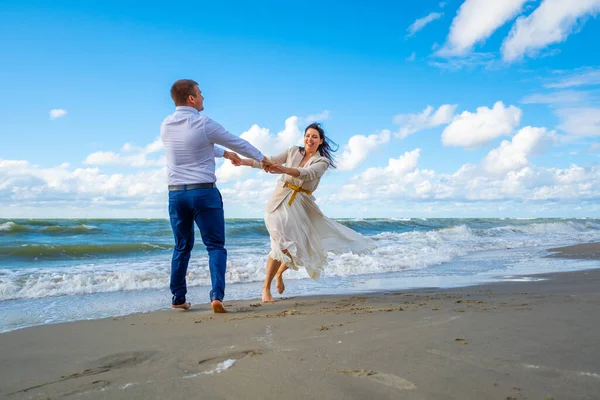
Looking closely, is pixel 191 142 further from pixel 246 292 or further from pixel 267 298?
pixel 246 292

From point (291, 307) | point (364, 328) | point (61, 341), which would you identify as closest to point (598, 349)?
point (364, 328)

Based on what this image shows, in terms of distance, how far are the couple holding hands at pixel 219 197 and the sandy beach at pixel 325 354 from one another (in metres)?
0.72

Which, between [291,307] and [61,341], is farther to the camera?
[291,307]

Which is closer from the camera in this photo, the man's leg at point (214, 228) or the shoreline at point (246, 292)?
the man's leg at point (214, 228)

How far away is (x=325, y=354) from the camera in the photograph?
2.48 metres

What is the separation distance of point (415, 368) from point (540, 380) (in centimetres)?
53

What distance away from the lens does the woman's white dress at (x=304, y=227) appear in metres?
5.21

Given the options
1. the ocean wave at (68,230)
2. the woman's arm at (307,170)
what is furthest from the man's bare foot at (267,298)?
the ocean wave at (68,230)

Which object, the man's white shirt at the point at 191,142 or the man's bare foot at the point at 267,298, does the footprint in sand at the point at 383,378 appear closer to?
the man's white shirt at the point at 191,142

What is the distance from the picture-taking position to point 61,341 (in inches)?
133

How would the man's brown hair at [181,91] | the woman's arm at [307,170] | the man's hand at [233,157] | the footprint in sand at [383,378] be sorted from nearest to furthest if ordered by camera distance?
the footprint in sand at [383,378]
the man's brown hair at [181,91]
the woman's arm at [307,170]
the man's hand at [233,157]

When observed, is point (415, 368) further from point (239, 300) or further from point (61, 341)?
point (239, 300)

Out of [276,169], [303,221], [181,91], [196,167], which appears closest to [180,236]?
[196,167]

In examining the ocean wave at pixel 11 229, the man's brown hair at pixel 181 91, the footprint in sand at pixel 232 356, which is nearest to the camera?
the footprint in sand at pixel 232 356
